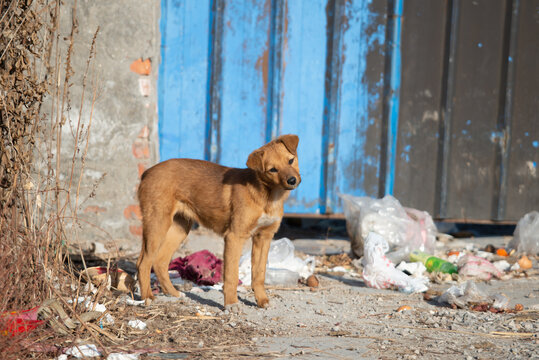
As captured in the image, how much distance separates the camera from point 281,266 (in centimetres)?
561

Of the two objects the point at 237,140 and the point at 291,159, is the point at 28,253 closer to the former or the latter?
the point at 291,159

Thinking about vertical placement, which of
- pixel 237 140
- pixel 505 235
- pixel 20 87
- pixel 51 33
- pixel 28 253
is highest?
pixel 51 33

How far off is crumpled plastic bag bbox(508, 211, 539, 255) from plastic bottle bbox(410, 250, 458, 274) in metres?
1.18

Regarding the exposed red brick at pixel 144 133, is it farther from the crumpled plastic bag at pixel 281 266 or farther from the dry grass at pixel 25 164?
the dry grass at pixel 25 164

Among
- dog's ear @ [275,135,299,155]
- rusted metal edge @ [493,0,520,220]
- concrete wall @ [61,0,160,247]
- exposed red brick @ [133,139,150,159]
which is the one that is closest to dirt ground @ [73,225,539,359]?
dog's ear @ [275,135,299,155]

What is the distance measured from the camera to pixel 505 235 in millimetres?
7957

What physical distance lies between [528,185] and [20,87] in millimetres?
5883

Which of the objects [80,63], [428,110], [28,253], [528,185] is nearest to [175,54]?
[80,63]

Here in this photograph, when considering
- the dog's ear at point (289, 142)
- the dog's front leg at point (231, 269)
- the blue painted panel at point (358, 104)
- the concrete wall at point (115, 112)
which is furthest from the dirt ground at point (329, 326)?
the blue painted panel at point (358, 104)

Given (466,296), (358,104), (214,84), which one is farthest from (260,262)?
(358,104)

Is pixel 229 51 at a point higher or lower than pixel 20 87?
higher

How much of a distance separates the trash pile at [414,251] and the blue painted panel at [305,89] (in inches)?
26.0

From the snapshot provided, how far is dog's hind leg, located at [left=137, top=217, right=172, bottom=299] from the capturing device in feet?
14.9

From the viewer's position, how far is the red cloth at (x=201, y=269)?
5.24 metres
